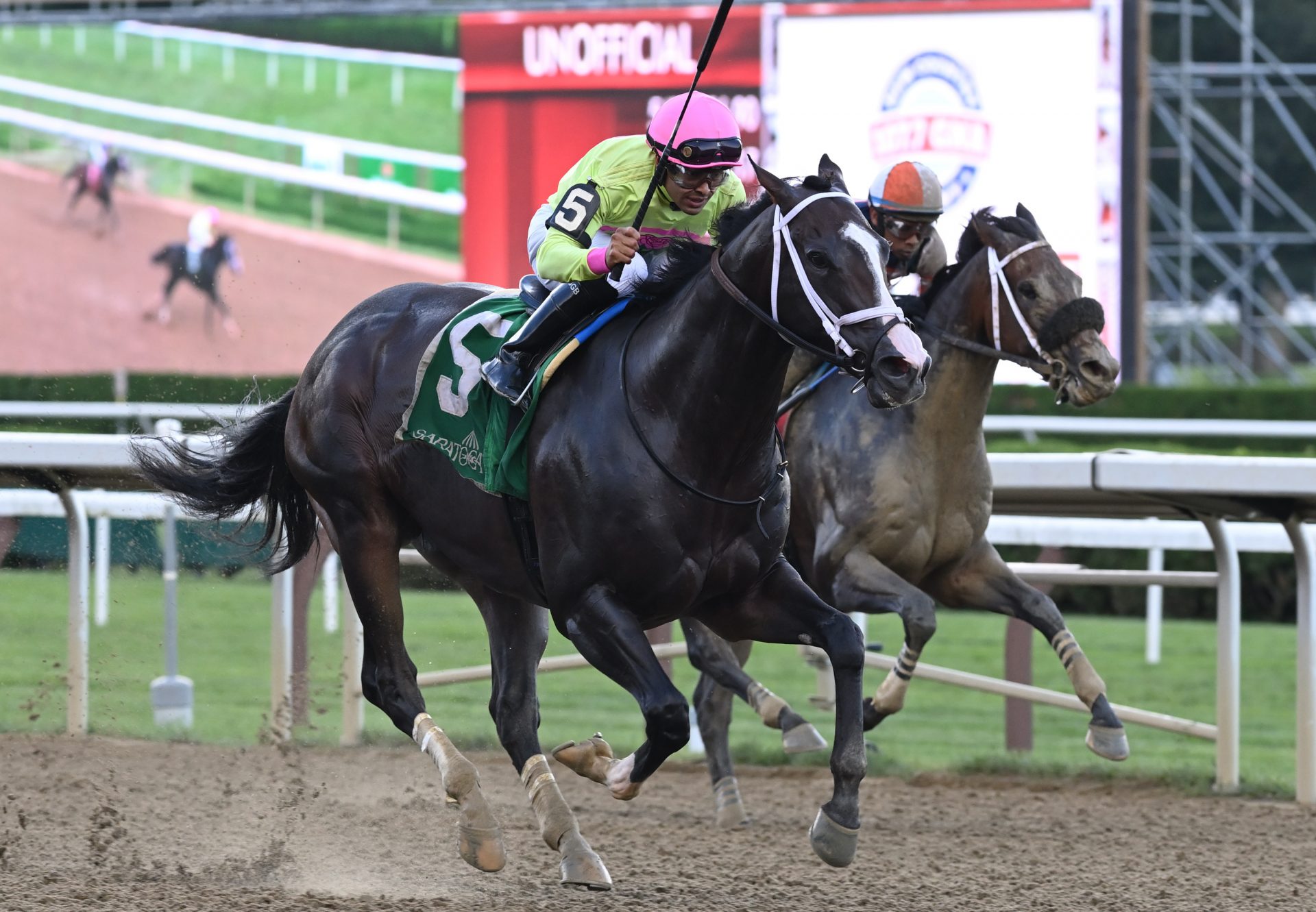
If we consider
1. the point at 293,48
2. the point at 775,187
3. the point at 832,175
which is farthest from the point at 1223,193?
the point at 775,187

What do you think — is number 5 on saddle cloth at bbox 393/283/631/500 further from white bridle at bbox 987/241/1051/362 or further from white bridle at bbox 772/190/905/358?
white bridle at bbox 987/241/1051/362

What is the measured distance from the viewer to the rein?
3754mm

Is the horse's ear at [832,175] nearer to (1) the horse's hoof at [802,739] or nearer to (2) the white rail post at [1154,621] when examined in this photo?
(1) the horse's hoof at [802,739]

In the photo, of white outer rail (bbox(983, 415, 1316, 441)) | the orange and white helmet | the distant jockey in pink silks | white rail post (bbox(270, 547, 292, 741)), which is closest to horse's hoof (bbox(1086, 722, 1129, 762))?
the orange and white helmet

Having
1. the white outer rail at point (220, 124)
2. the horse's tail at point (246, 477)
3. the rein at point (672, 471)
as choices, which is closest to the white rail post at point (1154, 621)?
the horse's tail at point (246, 477)

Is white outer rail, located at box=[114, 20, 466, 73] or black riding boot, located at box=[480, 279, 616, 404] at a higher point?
white outer rail, located at box=[114, 20, 466, 73]

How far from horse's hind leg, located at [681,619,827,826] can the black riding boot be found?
138 cm

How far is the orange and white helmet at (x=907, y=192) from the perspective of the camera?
5062 mm

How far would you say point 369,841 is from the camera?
5.00m

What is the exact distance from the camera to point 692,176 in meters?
3.95

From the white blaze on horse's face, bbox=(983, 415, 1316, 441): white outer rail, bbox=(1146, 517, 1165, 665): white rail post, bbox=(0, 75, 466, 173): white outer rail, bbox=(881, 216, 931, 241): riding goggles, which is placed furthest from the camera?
bbox=(0, 75, 466, 173): white outer rail

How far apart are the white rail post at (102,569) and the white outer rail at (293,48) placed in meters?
5.60

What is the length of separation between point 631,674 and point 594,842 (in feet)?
4.88

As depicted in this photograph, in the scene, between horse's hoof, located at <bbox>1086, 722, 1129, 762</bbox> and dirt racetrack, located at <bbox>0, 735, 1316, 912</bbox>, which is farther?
horse's hoof, located at <bbox>1086, 722, 1129, 762</bbox>
